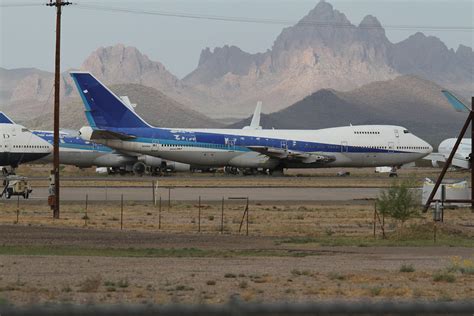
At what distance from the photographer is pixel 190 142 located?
89.2 m

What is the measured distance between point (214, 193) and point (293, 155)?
2646 centimetres

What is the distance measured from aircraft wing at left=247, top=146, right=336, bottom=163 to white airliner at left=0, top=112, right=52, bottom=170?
19059 millimetres

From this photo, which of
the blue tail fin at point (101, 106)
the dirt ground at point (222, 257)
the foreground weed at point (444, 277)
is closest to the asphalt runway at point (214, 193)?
the dirt ground at point (222, 257)

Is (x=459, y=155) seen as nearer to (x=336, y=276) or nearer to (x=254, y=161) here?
(x=254, y=161)

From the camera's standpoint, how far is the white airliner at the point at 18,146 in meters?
91.1

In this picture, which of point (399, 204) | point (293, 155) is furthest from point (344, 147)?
point (399, 204)

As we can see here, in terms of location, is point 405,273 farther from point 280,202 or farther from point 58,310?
point 280,202

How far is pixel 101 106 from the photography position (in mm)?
88562

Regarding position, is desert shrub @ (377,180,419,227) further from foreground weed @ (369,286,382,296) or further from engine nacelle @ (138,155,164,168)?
engine nacelle @ (138,155,164,168)

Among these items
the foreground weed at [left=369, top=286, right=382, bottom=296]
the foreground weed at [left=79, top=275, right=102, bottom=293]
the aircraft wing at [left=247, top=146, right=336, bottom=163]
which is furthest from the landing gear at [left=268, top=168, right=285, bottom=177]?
the foreground weed at [left=369, top=286, right=382, bottom=296]

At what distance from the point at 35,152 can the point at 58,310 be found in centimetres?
8729

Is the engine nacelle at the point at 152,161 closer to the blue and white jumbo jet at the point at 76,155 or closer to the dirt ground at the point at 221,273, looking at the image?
the blue and white jumbo jet at the point at 76,155

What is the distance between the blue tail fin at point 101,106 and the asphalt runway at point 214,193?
69.0 ft

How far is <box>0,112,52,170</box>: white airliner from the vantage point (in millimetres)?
91125
